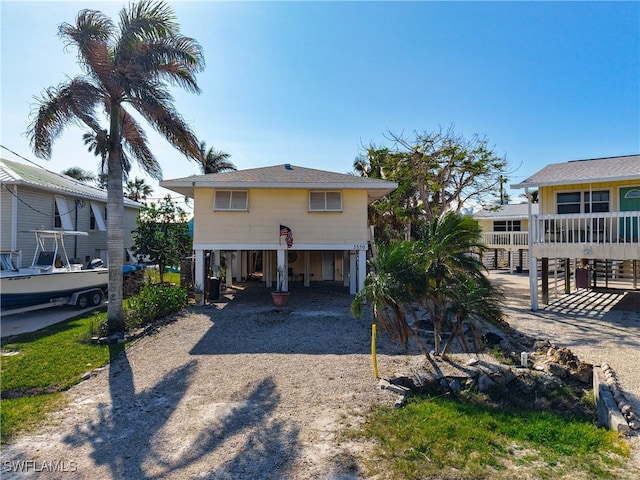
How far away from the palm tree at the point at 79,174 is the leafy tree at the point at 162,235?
29.5m

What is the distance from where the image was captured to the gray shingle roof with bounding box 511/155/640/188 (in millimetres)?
11703

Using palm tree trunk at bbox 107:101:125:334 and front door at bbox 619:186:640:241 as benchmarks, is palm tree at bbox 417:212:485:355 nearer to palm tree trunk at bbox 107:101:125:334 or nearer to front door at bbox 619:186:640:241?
palm tree trunk at bbox 107:101:125:334

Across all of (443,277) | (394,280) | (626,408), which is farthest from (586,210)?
(394,280)

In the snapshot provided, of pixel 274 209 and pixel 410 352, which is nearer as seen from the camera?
pixel 410 352

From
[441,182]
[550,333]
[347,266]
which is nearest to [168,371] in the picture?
[550,333]

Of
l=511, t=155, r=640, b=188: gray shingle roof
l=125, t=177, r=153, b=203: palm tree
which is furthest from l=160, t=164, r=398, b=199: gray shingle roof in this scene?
l=125, t=177, r=153, b=203: palm tree

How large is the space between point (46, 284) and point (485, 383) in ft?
42.2

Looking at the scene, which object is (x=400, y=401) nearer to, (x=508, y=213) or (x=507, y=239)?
(x=507, y=239)

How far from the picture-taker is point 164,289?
11781mm

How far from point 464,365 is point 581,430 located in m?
2.20

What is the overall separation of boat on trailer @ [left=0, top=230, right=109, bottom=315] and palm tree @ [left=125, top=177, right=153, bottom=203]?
26.2 metres

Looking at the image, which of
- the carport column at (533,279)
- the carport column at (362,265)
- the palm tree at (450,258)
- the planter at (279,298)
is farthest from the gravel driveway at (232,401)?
the carport column at (362,265)

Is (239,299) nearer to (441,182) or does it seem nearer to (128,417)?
(128,417)

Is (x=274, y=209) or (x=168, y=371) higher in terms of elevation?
(x=274, y=209)
